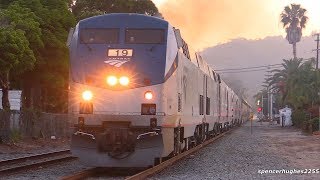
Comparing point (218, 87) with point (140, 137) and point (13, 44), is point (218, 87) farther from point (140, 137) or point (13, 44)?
point (140, 137)

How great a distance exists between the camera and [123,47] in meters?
14.4

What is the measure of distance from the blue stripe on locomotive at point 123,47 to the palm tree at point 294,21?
79951 mm

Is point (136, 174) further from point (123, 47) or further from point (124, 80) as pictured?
point (123, 47)

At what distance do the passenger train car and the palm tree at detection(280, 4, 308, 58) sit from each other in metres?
79.9

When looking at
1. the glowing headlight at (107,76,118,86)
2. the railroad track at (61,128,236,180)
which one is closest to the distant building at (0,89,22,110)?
the railroad track at (61,128,236,180)

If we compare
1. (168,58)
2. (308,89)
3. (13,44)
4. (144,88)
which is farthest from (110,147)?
(308,89)

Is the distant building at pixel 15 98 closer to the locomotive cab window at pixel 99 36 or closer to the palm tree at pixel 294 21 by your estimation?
the locomotive cab window at pixel 99 36

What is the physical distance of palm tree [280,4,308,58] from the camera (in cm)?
9075

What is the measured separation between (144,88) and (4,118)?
1532 cm

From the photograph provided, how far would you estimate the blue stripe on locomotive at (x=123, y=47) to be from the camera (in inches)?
554

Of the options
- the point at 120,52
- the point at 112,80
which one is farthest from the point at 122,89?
the point at 120,52

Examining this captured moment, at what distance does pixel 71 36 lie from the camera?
15.3m

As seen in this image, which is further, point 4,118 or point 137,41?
point 4,118

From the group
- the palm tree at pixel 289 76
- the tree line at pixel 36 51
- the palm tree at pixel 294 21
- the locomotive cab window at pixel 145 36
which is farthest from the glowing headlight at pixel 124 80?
the palm tree at pixel 294 21
